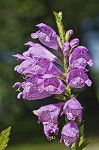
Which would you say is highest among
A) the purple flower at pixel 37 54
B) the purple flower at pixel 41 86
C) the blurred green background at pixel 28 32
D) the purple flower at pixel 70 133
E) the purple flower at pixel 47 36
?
the blurred green background at pixel 28 32

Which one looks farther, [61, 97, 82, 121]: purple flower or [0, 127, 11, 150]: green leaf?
[0, 127, 11, 150]: green leaf

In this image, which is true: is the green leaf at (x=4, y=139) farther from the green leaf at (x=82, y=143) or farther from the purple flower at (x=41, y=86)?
the green leaf at (x=82, y=143)

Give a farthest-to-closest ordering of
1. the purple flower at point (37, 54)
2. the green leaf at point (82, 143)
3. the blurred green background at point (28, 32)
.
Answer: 1. the blurred green background at point (28, 32)
2. the purple flower at point (37, 54)
3. the green leaf at point (82, 143)

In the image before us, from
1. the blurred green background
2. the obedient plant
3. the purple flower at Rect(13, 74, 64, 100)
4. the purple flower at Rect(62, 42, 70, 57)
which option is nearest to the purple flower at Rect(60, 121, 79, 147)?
the obedient plant

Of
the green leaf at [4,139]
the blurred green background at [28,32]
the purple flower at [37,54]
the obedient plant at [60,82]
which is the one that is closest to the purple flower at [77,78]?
the obedient plant at [60,82]

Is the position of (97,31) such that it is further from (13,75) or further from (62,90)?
(62,90)

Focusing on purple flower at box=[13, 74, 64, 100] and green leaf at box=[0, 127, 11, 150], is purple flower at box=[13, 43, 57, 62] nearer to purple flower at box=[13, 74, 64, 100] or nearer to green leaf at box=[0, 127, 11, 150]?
purple flower at box=[13, 74, 64, 100]

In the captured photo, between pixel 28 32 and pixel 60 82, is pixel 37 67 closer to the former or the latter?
pixel 60 82

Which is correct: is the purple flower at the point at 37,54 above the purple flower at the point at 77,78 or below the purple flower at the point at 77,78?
above
